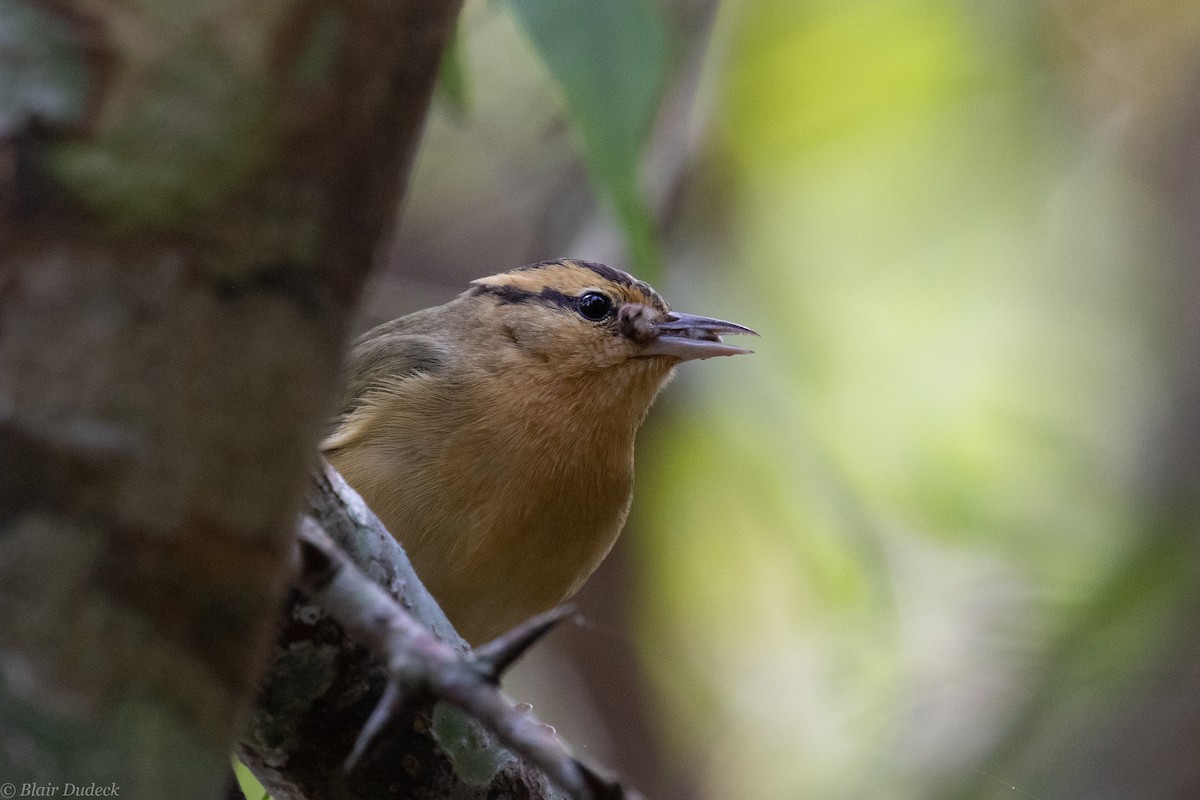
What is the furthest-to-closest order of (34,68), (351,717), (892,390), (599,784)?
(892,390), (351,717), (599,784), (34,68)

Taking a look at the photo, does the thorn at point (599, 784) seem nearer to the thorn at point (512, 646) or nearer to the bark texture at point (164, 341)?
the thorn at point (512, 646)

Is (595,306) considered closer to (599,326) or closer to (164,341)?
(599,326)

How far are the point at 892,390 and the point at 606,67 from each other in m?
5.90

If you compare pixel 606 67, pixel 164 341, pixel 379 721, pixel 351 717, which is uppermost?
pixel 606 67

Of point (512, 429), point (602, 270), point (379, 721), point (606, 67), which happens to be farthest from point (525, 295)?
point (379, 721)

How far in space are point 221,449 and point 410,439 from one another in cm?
294

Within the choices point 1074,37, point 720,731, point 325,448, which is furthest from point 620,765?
point 1074,37

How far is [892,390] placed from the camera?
28.1 feet

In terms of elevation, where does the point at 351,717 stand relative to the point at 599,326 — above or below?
below

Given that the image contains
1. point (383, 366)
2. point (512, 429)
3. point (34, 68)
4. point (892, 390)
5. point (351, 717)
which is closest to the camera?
point (34, 68)

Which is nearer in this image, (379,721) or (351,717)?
(379,721)

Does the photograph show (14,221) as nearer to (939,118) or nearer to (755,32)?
(755,32)

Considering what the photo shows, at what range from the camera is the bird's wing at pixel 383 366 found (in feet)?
15.1

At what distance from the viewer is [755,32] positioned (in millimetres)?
8539
